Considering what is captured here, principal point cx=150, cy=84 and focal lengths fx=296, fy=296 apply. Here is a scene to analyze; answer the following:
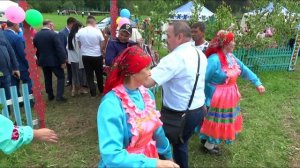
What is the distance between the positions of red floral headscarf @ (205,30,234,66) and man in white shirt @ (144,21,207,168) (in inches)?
32.6

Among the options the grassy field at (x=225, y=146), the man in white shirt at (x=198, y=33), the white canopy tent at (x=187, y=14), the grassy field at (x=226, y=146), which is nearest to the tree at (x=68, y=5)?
the white canopy tent at (x=187, y=14)

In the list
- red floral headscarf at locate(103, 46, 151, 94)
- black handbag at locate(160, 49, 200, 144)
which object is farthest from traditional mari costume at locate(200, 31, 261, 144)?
red floral headscarf at locate(103, 46, 151, 94)

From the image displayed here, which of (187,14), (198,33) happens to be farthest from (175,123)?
(187,14)

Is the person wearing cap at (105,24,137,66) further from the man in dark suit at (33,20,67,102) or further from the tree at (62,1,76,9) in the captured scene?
the tree at (62,1,76,9)

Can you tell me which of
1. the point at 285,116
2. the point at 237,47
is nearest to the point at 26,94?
the point at 285,116

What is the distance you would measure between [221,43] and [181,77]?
1143mm

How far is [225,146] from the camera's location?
4.68 m

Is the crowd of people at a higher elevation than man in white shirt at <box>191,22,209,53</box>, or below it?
below

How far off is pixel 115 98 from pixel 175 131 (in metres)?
1.22

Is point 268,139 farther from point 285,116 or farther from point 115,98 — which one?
point 115,98

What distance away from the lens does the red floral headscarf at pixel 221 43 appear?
12.3 feet

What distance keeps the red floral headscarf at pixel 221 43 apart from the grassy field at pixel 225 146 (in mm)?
1526

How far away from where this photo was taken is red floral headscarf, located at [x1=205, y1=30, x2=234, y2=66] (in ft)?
12.3

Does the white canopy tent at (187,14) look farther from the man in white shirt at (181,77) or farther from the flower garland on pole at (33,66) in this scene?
the man in white shirt at (181,77)
